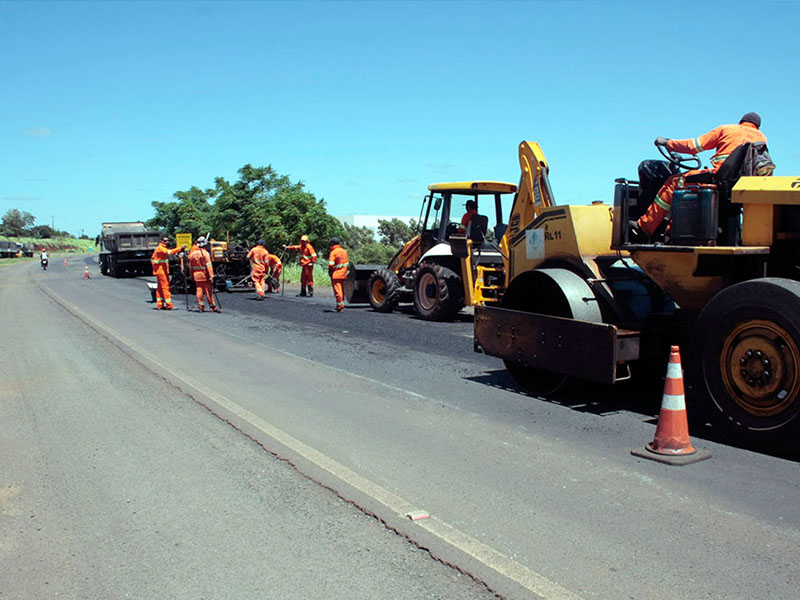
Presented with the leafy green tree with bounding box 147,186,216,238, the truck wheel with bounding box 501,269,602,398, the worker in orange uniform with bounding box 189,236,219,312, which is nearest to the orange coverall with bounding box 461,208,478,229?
the worker in orange uniform with bounding box 189,236,219,312

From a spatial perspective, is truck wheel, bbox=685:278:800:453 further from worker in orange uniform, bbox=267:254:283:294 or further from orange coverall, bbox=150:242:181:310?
worker in orange uniform, bbox=267:254:283:294

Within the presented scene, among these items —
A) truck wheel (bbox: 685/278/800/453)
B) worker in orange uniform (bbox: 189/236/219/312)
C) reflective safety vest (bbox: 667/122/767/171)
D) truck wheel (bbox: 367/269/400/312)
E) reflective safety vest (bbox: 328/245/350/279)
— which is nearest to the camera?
truck wheel (bbox: 685/278/800/453)

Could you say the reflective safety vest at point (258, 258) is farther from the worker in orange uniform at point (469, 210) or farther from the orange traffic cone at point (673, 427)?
the orange traffic cone at point (673, 427)

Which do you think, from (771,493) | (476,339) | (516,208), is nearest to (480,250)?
(516,208)

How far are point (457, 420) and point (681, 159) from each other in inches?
117

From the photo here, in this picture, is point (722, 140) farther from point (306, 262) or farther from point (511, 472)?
point (306, 262)

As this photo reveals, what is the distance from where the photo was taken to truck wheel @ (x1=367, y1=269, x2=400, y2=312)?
15500mm

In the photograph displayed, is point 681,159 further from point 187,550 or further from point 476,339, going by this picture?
point 187,550

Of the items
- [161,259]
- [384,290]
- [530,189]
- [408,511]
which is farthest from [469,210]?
[408,511]

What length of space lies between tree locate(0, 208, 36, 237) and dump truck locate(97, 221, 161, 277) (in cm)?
10316

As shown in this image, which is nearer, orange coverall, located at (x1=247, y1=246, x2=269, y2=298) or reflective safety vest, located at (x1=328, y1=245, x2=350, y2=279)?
reflective safety vest, located at (x1=328, y1=245, x2=350, y2=279)

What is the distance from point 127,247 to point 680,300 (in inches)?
1324

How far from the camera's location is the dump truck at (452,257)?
529 inches

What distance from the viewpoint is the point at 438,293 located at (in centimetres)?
1368
